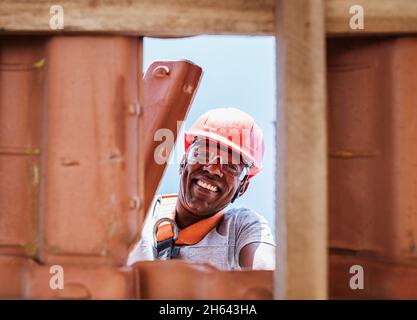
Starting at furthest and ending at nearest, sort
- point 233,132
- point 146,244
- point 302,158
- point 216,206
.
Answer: point 216,206, point 233,132, point 146,244, point 302,158

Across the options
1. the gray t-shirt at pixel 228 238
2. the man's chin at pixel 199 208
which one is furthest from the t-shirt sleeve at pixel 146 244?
the man's chin at pixel 199 208

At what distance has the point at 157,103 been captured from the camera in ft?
15.7

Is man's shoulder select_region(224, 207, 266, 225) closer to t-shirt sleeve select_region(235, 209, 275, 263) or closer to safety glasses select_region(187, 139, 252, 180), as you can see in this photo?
t-shirt sleeve select_region(235, 209, 275, 263)

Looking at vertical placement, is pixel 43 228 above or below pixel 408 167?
below

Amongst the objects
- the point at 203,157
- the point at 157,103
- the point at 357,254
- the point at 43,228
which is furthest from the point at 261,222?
the point at 43,228

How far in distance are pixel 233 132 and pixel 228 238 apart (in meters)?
0.88

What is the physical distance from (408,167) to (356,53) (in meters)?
0.54

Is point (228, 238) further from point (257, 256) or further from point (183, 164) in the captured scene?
point (183, 164)

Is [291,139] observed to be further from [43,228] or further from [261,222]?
[261,222]

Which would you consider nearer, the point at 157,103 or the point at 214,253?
the point at 157,103

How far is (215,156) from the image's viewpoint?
16.4 feet

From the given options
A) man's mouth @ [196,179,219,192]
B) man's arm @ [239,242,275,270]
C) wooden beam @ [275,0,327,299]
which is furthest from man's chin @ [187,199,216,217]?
wooden beam @ [275,0,327,299]

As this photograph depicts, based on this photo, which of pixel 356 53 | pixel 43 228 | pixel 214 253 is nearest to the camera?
pixel 43 228

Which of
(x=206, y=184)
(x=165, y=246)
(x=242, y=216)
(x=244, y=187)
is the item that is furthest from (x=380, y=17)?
(x=242, y=216)
